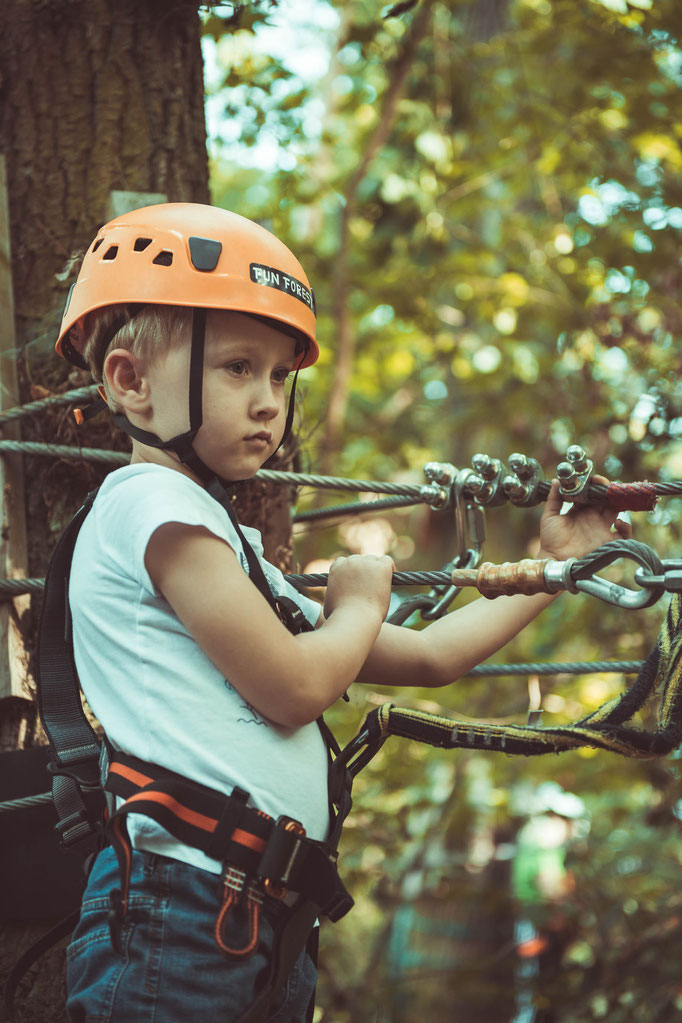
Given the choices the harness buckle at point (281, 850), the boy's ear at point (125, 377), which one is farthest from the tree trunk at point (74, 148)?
the harness buckle at point (281, 850)

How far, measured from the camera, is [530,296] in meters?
5.75

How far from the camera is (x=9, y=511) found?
7.04 feet

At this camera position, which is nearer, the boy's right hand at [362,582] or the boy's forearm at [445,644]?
the boy's right hand at [362,582]

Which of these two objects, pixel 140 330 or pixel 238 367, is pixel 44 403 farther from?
pixel 238 367

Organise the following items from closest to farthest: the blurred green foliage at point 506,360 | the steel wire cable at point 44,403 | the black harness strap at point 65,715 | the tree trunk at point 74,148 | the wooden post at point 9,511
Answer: the black harness strap at point 65,715, the wooden post at point 9,511, the steel wire cable at point 44,403, the tree trunk at point 74,148, the blurred green foliage at point 506,360

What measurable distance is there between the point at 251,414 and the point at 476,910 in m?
6.23

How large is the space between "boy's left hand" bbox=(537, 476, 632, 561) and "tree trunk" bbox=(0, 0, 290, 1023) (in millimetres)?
917

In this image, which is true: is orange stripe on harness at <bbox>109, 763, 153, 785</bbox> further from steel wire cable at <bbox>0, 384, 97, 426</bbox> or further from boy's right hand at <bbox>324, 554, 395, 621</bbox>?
steel wire cable at <bbox>0, 384, 97, 426</bbox>

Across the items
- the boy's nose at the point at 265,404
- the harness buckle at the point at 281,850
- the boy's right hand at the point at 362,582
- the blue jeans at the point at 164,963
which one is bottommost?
the blue jeans at the point at 164,963

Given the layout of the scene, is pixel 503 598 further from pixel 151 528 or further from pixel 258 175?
pixel 258 175

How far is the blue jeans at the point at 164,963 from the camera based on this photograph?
1261 millimetres

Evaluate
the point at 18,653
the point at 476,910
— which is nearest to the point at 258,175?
the point at 476,910

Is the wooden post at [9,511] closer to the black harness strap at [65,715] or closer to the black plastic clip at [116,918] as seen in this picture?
the black harness strap at [65,715]

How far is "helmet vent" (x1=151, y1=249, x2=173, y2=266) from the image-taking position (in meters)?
1.58
